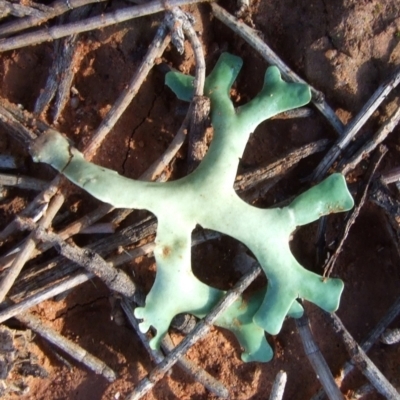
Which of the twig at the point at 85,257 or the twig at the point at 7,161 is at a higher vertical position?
the twig at the point at 7,161

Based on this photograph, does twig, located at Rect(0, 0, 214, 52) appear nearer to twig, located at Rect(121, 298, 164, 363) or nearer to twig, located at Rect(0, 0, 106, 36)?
twig, located at Rect(0, 0, 106, 36)

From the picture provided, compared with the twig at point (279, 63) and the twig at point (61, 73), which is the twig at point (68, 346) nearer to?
the twig at point (61, 73)

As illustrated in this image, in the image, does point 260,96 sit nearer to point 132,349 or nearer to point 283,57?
point 283,57

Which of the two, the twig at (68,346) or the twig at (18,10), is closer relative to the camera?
the twig at (18,10)

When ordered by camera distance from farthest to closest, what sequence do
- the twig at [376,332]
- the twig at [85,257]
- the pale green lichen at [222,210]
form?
1. the twig at [376,332]
2. the twig at [85,257]
3. the pale green lichen at [222,210]

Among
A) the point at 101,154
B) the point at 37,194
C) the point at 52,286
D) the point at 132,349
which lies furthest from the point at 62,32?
the point at 132,349

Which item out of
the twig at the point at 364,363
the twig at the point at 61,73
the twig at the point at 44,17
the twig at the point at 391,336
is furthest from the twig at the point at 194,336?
the twig at the point at 44,17

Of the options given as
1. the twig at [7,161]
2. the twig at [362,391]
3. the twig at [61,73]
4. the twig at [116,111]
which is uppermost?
the twig at [61,73]
